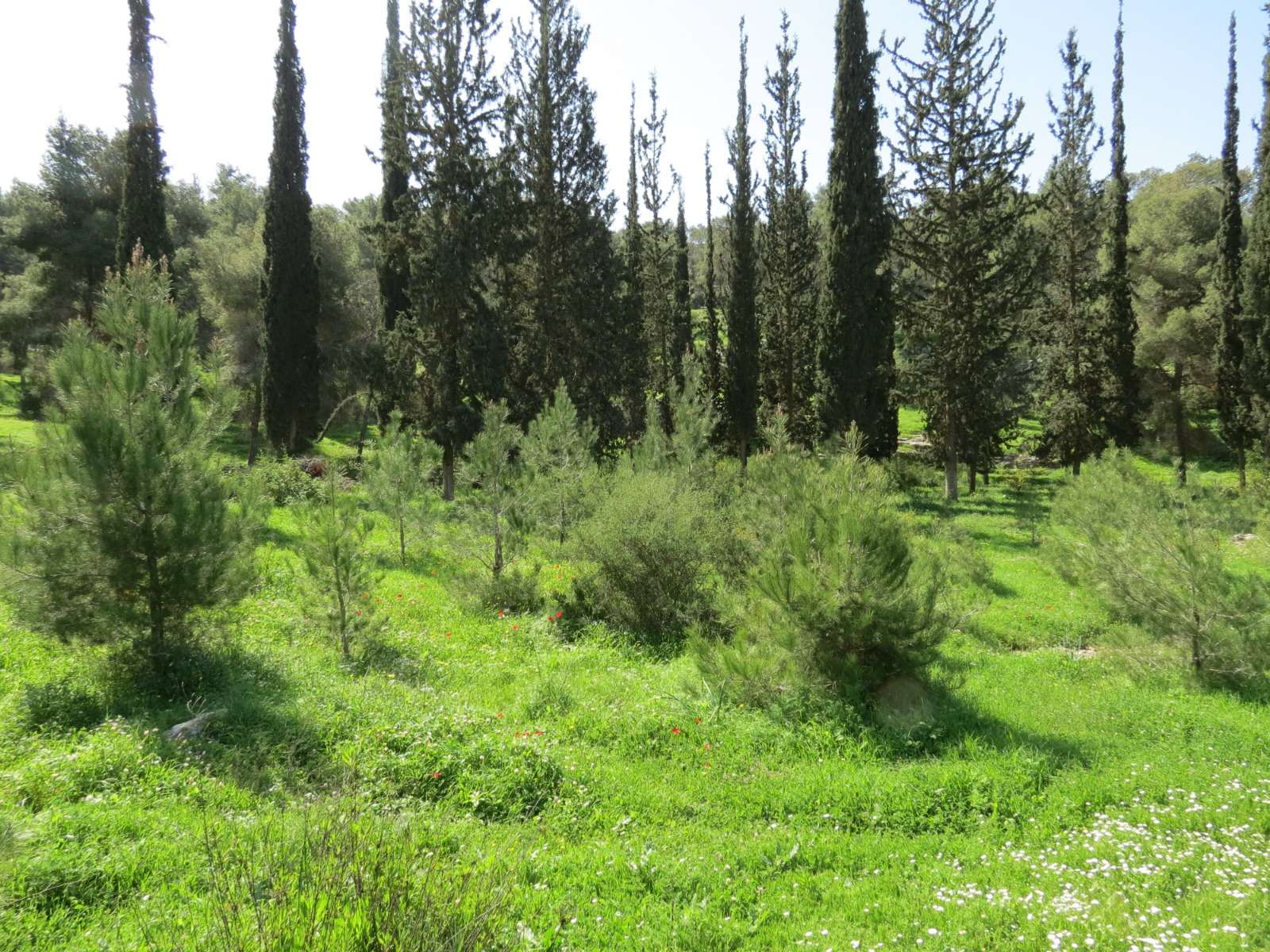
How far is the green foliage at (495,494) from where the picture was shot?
11.1m

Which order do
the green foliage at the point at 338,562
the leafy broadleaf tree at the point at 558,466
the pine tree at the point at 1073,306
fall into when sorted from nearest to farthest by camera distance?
the green foliage at the point at 338,562 → the leafy broadleaf tree at the point at 558,466 → the pine tree at the point at 1073,306

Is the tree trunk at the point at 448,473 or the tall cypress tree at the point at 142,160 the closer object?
the tree trunk at the point at 448,473

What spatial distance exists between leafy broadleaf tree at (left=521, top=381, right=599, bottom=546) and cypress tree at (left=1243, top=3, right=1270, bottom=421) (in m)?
21.6

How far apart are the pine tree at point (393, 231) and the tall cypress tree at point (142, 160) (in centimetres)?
675

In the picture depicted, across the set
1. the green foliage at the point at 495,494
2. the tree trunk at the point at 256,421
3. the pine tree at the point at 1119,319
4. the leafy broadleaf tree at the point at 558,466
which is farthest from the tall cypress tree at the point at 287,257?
the pine tree at the point at 1119,319

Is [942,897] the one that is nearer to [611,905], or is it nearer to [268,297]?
[611,905]

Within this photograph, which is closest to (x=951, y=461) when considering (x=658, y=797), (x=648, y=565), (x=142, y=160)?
(x=648, y=565)

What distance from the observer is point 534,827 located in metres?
4.85

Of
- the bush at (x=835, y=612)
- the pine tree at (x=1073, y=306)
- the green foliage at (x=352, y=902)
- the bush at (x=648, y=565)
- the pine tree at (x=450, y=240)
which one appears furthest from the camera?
the pine tree at (x=1073, y=306)

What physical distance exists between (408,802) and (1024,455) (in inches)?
1419

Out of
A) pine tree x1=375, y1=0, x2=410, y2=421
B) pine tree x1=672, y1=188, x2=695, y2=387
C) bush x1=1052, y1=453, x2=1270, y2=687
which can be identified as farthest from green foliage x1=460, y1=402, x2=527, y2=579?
pine tree x1=672, y1=188, x2=695, y2=387

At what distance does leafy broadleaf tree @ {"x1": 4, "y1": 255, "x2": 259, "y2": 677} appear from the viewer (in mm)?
6035

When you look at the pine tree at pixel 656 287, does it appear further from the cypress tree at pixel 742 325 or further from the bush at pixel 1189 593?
the bush at pixel 1189 593

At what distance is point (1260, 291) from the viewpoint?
70.2 ft
